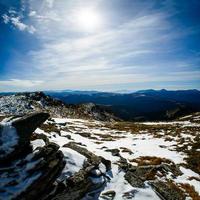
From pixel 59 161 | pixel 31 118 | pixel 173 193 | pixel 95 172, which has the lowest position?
pixel 173 193

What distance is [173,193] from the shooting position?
20.8 metres

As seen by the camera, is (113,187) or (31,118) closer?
(31,118)

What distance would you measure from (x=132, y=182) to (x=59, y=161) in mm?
7504

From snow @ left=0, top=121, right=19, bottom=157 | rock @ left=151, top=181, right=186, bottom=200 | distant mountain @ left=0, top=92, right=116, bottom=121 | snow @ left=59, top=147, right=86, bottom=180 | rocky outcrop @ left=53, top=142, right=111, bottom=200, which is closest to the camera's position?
snow @ left=0, top=121, right=19, bottom=157

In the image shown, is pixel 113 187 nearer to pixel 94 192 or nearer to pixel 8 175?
pixel 94 192

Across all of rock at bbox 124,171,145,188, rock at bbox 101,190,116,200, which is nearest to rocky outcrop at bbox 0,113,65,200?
rock at bbox 101,190,116,200

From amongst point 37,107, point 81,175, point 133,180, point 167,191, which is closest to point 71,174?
point 81,175

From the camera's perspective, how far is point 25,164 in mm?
16672

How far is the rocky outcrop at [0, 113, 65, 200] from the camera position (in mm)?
15266

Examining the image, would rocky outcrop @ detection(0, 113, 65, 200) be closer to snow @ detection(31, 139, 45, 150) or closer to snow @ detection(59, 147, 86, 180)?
snow @ detection(59, 147, 86, 180)

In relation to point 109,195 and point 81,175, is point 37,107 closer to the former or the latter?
point 109,195

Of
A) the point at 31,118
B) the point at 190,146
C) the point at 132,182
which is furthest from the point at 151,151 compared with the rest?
the point at 31,118

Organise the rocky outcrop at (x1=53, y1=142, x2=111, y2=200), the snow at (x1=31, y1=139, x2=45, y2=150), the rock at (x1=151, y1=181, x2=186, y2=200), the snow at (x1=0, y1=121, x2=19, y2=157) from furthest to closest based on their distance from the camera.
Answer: the rock at (x1=151, y1=181, x2=186, y2=200)
the snow at (x1=31, y1=139, x2=45, y2=150)
the rocky outcrop at (x1=53, y1=142, x2=111, y2=200)
the snow at (x1=0, y1=121, x2=19, y2=157)

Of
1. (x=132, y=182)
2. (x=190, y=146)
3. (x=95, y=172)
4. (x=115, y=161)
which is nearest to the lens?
(x=95, y=172)
